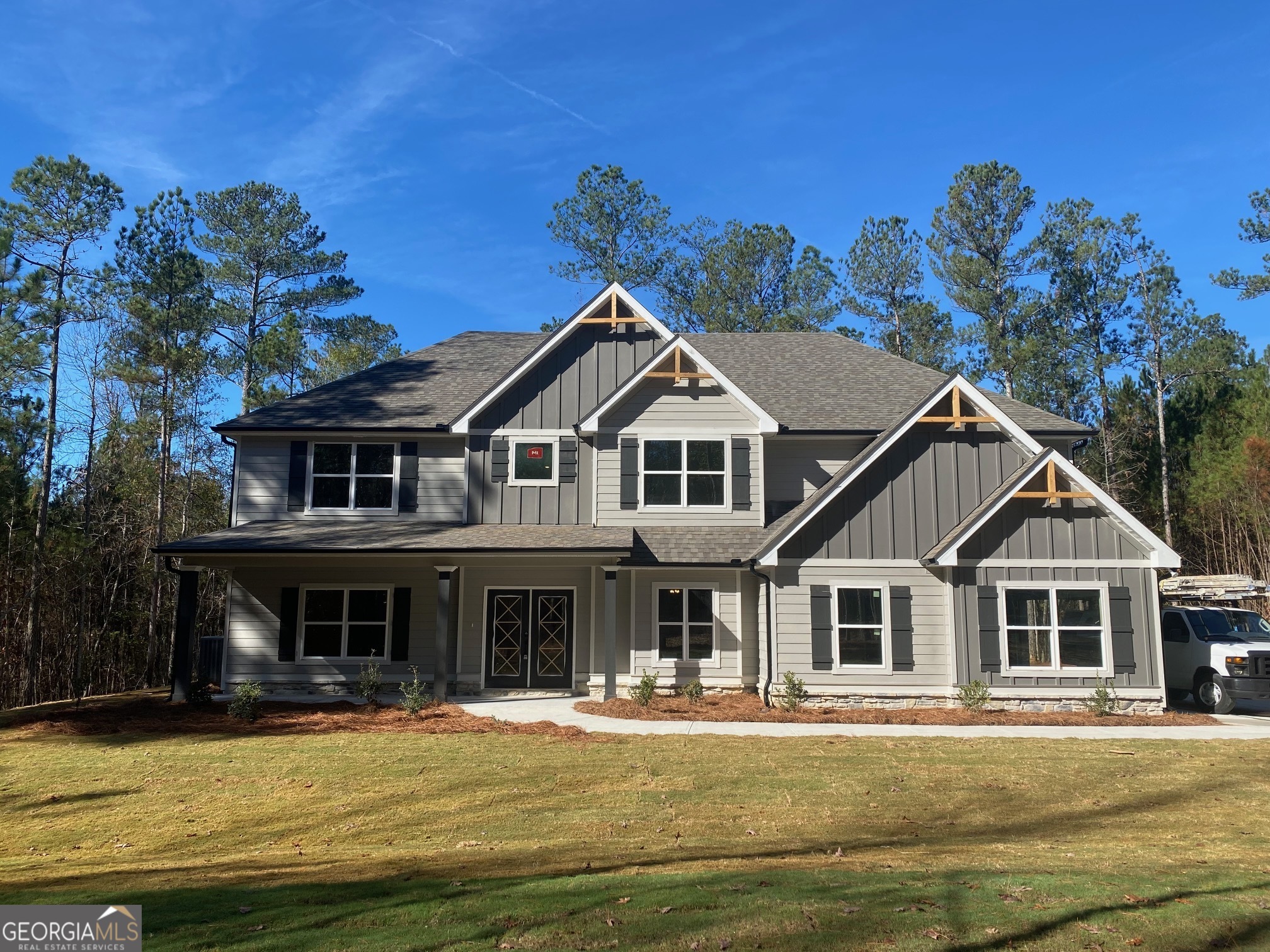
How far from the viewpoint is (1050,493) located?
15117 millimetres

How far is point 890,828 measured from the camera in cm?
845

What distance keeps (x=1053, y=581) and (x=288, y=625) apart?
47.6 ft

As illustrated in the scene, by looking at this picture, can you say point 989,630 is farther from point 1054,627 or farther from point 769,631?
point 769,631

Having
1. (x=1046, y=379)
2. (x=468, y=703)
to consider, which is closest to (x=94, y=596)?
(x=468, y=703)

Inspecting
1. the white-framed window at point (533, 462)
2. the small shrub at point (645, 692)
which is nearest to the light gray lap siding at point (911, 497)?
the small shrub at point (645, 692)

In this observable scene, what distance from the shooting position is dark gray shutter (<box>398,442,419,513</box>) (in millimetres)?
18562

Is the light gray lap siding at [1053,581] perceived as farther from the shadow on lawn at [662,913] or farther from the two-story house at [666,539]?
the shadow on lawn at [662,913]

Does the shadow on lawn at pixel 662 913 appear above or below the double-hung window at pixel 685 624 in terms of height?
below

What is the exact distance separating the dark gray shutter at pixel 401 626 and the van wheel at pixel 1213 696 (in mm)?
15011

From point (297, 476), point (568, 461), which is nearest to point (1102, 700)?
point (568, 461)

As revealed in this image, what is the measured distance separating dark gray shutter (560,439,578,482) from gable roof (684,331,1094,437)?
408cm

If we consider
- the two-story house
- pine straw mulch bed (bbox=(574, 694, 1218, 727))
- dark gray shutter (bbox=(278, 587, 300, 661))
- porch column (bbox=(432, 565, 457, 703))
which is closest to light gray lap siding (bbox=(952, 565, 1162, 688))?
the two-story house

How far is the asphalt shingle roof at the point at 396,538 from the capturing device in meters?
15.9

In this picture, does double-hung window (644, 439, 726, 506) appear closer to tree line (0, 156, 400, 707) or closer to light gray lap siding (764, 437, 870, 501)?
light gray lap siding (764, 437, 870, 501)
